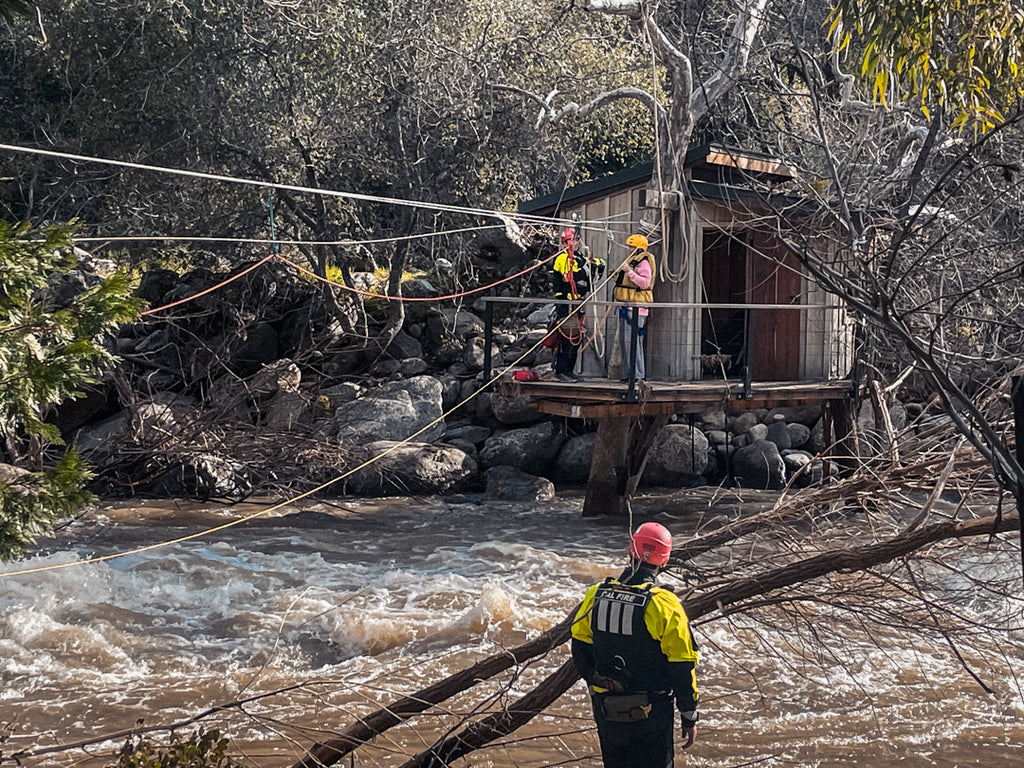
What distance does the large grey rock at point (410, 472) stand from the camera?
15.7 m

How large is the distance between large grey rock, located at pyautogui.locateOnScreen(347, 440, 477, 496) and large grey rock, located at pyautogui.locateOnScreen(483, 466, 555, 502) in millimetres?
451

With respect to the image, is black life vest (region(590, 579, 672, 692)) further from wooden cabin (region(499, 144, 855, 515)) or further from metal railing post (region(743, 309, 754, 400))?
metal railing post (region(743, 309, 754, 400))

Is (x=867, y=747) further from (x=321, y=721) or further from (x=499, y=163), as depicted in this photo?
(x=499, y=163)

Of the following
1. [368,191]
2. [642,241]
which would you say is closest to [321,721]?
[642,241]

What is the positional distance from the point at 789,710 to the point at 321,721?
3245 millimetres

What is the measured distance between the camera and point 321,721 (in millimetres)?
7133

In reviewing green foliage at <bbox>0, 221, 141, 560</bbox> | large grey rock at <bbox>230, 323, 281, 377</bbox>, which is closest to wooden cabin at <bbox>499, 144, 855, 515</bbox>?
large grey rock at <bbox>230, 323, 281, 377</bbox>

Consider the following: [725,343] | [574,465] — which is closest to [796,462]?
[725,343]

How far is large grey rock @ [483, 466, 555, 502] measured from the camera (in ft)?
52.2

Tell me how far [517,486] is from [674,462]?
→ 8.92 ft

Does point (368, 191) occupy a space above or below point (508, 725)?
above

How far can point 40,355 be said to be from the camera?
3.75 meters

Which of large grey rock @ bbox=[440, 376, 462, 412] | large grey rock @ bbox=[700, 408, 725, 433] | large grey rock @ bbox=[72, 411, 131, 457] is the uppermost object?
large grey rock @ bbox=[440, 376, 462, 412]

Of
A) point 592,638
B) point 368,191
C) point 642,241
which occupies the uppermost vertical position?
point 368,191
